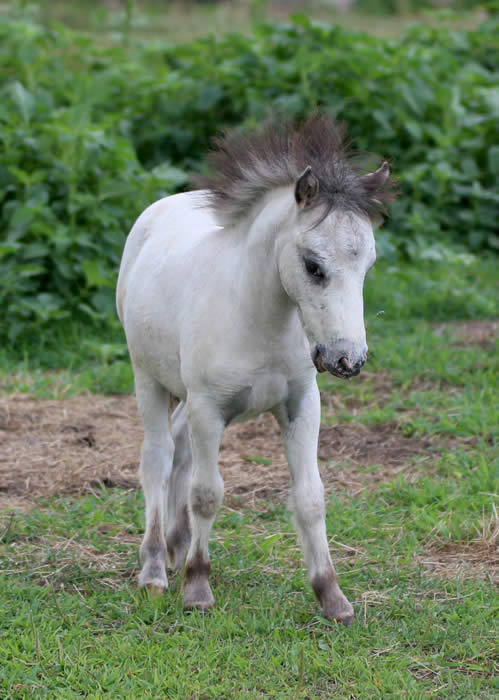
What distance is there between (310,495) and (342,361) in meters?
0.76

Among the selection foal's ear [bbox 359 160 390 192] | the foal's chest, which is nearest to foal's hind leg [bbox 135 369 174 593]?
the foal's chest

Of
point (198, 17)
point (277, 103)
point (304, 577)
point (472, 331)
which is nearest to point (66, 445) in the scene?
point (304, 577)

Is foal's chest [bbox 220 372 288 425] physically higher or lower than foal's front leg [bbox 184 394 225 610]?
higher

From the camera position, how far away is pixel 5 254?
6.98 meters

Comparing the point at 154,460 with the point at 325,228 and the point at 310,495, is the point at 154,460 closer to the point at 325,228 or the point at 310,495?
the point at 310,495

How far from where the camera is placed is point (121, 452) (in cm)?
544

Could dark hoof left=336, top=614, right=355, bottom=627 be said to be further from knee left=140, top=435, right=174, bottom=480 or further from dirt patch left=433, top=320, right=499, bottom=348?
dirt patch left=433, top=320, right=499, bottom=348

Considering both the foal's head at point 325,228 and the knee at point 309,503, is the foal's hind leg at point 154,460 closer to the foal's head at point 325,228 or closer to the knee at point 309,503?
the knee at point 309,503

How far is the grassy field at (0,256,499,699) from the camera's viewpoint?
131 inches

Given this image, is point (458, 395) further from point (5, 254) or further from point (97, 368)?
point (5, 254)

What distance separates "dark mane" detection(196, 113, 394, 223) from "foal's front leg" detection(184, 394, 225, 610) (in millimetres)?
743

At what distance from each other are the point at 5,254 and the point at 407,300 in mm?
2912

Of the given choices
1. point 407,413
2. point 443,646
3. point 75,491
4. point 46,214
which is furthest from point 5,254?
point 443,646

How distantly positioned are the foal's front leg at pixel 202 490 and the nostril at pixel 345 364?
2.17 feet
